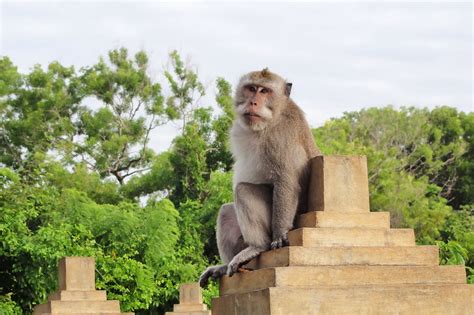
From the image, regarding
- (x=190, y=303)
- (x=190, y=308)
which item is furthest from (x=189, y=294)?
(x=190, y=308)

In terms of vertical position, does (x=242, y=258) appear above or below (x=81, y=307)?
above

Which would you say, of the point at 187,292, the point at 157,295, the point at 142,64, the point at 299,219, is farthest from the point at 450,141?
the point at 299,219

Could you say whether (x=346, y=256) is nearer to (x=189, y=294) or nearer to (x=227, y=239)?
(x=227, y=239)

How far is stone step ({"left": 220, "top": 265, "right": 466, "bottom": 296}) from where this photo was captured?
8.52 metres

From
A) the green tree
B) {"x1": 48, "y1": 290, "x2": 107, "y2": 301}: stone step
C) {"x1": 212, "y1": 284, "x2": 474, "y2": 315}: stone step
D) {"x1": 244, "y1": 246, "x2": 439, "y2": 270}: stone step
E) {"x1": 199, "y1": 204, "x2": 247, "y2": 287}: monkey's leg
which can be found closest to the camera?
{"x1": 212, "y1": 284, "x2": 474, "y2": 315}: stone step

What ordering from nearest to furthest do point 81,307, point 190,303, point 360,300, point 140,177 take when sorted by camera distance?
point 360,300 < point 81,307 < point 190,303 < point 140,177

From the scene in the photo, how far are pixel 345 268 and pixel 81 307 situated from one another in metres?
7.98

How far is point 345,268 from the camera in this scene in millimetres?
8734

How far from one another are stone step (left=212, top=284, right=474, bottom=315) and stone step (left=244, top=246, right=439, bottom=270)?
0.89 ft

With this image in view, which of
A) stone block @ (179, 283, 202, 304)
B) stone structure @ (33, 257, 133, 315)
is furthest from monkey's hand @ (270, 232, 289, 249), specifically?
stone block @ (179, 283, 202, 304)

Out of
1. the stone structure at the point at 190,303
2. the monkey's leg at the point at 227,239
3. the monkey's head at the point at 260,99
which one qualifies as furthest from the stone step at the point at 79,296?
the monkey's head at the point at 260,99

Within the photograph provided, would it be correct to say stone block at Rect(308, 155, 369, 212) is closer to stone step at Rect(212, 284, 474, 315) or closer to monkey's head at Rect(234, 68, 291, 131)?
monkey's head at Rect(234, 68, 291, 131)

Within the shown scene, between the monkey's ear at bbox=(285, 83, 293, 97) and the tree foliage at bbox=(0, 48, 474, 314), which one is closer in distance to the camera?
the monkey's ear at bbox=(285, 83, 293, 97)

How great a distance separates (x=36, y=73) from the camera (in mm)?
37250
